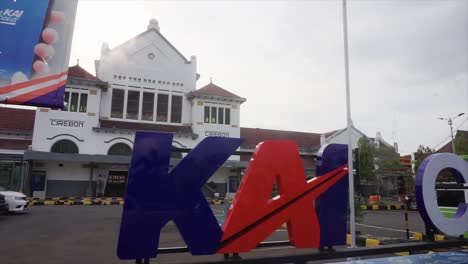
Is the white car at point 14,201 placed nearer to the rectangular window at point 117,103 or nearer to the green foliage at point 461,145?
the rectangular window at point 117,103

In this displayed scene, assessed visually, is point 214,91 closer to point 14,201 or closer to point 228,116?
point 228,116

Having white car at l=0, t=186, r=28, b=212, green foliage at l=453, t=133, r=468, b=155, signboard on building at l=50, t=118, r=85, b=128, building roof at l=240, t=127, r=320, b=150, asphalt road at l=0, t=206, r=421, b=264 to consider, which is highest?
building roof at l=240, t=127, r=320, b=150

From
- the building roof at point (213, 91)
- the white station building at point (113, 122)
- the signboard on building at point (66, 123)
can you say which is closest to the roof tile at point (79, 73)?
the white station building at point (113, 122)

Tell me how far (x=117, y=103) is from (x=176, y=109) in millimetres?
4530

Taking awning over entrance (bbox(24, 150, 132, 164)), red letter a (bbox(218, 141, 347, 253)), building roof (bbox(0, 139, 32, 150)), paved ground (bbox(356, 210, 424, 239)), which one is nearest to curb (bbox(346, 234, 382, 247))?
paved ground (bbox(356, 210, 424, 239))

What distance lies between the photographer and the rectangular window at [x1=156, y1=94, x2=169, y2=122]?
83.8ft

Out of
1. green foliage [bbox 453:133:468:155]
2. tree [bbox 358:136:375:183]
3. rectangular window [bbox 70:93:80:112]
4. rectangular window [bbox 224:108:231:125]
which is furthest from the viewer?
rectangular window [bbox 224:108:231:125]

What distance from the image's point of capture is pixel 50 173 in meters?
22.5

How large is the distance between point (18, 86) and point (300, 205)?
4.43 m

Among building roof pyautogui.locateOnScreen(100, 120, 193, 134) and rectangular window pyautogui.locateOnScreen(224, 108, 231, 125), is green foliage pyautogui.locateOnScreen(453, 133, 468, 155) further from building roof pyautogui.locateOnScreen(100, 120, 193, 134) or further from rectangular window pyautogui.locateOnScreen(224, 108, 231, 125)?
building roof pyautogui.locateOnScreen(100, 120, 193, 134)

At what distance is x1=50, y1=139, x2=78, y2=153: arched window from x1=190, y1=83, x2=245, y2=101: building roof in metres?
9.54

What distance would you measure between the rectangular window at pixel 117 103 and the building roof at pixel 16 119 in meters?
6.09

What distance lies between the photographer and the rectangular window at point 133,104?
81.7 feet

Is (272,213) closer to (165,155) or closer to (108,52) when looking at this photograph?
(165,155)
